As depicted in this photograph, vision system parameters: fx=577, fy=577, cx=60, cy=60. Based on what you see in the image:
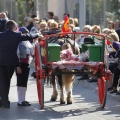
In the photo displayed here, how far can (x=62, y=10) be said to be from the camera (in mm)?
28469

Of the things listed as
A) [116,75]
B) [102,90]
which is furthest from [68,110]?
[116,75]

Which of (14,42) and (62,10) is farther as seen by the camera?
(62,10)

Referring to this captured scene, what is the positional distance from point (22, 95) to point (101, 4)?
9708mm

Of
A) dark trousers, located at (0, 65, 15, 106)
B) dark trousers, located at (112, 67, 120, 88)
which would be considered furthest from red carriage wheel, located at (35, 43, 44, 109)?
dark trousers, located at (112, 67, 120, 88)

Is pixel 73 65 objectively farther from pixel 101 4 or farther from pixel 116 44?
pixel 101 4

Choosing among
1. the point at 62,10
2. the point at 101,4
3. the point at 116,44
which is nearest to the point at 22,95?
the point at 116,44

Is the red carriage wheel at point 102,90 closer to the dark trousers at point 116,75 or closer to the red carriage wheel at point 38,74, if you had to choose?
the red carriage wheel at point 38,74

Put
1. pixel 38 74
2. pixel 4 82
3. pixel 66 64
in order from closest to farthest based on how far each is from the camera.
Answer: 1. pixel 66 64
2. pixel 38 74
3. pixel 4 82

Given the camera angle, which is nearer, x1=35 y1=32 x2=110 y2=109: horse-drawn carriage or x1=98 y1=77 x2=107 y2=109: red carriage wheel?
x1=35 y1=32 x2=110 y2=109: horse-drawn carriage

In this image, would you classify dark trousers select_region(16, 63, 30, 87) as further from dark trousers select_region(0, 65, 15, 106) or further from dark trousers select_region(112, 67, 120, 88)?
dark trousers select_region(112, 67, 120, 88)

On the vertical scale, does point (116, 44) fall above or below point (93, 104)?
above

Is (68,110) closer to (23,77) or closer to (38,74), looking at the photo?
(38,74)

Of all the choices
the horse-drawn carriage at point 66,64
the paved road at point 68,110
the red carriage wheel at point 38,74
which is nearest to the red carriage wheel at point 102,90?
the horse-drawn carriage at point 66,64

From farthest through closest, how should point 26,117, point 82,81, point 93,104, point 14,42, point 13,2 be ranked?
point 13,2 → point 82,81 → point 93,104 → point 14,42 → point 26,117
